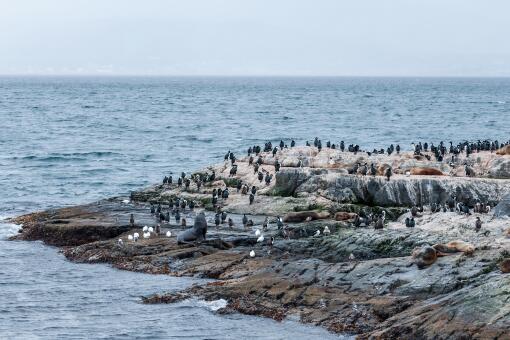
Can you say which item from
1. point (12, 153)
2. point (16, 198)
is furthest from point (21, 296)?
point (12, 153)

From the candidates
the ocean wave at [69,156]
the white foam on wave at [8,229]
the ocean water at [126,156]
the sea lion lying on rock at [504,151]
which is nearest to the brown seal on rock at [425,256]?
the ocean water at [126,156]

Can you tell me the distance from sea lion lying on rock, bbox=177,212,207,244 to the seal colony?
36 millimetres

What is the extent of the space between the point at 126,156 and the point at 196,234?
41.2m

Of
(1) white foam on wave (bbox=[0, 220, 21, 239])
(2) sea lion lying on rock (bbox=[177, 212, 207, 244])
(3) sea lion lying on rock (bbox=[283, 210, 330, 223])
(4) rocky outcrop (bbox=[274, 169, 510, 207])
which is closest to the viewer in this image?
(2) sea lion lying on rock (bbox=[177, 212, 207, 244])

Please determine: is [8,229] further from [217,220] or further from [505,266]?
[505,266]

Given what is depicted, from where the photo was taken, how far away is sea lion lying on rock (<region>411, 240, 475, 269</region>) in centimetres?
2638

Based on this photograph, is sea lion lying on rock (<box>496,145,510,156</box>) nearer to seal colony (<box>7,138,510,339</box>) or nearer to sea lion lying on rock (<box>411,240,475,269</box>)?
seal colony (<box>7,138,510,339</box>)

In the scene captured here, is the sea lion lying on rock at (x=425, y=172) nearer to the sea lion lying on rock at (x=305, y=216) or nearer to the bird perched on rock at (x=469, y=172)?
the bird perched on rock at (x=469, y=172)

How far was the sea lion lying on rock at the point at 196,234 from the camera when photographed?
33.7 m

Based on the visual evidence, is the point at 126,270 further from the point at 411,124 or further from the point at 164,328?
the point at 411,124

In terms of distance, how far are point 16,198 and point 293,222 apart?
20.7 m

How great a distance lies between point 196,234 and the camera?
3388 cm

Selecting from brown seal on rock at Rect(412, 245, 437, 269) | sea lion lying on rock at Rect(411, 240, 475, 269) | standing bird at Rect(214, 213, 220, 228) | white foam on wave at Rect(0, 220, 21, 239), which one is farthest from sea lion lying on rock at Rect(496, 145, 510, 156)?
white foam on wave at Rect(0, 220, 21, 239)

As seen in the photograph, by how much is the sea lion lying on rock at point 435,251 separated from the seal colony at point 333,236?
0.11 feet
